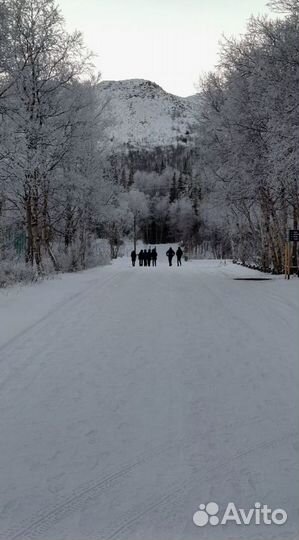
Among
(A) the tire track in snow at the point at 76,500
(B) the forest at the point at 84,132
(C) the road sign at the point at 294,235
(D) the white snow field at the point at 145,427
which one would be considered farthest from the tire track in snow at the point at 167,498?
(C) the road sign at the point at 294,235

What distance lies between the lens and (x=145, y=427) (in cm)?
441

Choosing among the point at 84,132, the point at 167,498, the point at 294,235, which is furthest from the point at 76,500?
the point at 84,132

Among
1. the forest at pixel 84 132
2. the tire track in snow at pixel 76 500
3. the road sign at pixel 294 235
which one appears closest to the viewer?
the tire track in snow at pixel 76 500

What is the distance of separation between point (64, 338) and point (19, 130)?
943 centimetres

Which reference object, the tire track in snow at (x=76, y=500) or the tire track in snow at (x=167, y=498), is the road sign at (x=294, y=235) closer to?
the tire track in snow at (x=167, y=498)

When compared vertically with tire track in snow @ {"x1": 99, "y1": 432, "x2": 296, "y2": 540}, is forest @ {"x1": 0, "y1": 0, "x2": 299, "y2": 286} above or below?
above

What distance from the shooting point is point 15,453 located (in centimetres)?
392

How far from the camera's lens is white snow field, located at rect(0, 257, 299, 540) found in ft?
10.1

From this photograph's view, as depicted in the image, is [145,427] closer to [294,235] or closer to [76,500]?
[76,500]

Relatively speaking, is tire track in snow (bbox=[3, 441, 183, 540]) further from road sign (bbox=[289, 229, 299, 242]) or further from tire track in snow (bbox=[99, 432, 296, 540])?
road sign (bbox=[289, 229, 299, 242])

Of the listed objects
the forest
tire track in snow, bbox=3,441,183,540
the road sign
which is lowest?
tire track in snow, bbox=3,441,183,540

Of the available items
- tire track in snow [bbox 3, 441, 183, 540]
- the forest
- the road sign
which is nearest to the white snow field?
tire track in snow [bbox 3, 441, 183, 540]

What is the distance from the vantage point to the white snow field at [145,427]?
3.08 meters

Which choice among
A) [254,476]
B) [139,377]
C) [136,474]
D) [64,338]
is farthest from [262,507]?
[64,338]
